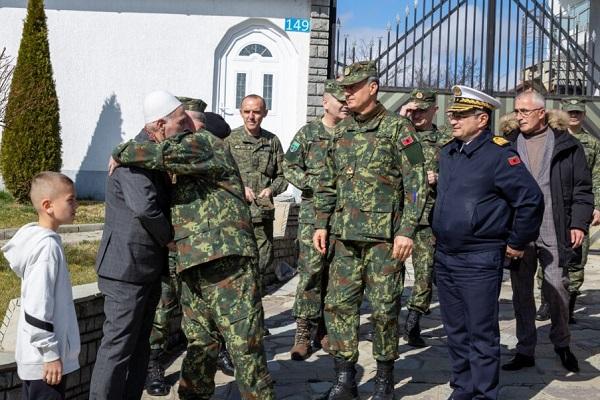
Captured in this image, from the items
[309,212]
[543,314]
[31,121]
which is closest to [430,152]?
[309,212]

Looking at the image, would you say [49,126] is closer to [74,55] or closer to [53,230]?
[74,55]

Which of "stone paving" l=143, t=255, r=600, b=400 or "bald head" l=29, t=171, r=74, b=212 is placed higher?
"bald head" l=29, t=171, r=74, b=212

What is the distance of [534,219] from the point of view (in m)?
4.54

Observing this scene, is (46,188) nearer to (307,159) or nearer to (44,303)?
(44,303)

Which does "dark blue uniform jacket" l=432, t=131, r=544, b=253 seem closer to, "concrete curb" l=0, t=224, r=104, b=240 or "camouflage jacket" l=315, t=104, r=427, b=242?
"camouflage jacket" l=315, t=104, r=427, b=242

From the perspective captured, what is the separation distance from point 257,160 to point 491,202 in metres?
2.60


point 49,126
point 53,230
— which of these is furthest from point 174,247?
point 49,126

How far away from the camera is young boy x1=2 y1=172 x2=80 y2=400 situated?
135 inches

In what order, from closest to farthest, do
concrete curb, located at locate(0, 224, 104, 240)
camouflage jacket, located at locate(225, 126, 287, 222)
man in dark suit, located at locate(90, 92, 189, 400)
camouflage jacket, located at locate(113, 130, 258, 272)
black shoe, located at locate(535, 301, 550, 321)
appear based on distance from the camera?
camouflage jacket, located at locate(113, 130, 258, 272)
man in dark suit, located at locate(90, 92, 189, 400)
camouflage jacket, located at locate(225, 126, 287, 222)
black shoe, located at locate(535, 301, 550, 321)
concrete curb, located at locate(0, 224, 104, 240)

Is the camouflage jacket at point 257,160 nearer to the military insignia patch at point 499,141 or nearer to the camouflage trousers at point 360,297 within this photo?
the camouflage trousers at point 360,297

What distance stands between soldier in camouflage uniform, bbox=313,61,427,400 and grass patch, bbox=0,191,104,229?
25.2ft

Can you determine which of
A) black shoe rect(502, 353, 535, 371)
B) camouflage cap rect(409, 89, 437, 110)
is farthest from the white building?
black shoe rect(502, 353, 535, 371)

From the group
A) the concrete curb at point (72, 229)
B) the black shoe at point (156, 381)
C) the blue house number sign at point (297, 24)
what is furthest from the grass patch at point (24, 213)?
the black shoe at point (156, 381)

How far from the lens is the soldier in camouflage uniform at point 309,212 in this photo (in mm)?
6055
